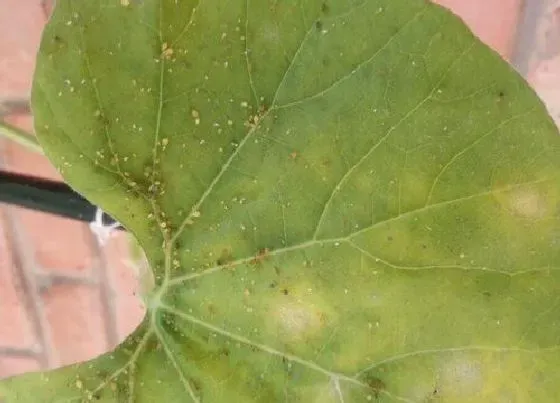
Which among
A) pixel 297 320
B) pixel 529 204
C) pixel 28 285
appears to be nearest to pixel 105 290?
pixel 28 285

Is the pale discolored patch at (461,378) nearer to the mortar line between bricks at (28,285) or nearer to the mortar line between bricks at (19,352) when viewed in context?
the mortar line between bricks at (28,285)

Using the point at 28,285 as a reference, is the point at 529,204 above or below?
below

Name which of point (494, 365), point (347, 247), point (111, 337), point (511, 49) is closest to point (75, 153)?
point (347, 247)

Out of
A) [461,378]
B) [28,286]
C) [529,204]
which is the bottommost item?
[461,378]

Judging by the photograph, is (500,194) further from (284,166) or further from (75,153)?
(75,153)

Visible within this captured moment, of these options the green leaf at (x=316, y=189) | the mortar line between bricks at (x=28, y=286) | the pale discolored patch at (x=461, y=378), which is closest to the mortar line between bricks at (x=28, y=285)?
the mortar line between bricks at (x=28, y=286)

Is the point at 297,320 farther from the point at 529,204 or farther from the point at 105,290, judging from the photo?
the point at 105,290

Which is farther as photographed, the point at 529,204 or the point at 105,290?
the point at 105,290

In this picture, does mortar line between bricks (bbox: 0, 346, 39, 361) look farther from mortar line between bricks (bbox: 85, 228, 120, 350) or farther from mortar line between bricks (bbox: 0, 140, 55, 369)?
mortar line between bricks (bbox: 85, 228, 120, 350)

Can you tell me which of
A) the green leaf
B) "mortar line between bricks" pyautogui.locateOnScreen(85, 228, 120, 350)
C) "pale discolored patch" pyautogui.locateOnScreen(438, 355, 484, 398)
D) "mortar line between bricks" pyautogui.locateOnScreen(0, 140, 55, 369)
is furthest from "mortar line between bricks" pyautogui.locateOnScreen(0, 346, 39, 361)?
"pale discolored patch" pyautogui.locateOnScreen(438, 355, 484, 398)
